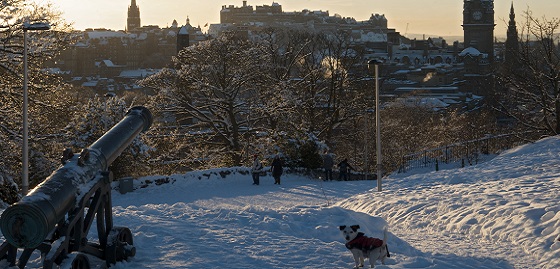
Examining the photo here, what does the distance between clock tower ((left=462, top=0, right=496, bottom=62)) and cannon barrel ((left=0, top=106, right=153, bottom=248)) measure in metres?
135

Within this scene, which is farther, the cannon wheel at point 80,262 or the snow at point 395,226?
the snow at point 395,226

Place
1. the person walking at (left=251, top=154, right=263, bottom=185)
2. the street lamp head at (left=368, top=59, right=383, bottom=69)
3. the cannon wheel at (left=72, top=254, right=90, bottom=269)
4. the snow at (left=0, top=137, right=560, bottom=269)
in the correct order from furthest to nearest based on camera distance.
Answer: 1. the person walking at (left=251, top=154, right=263, bottom=185)
2. the street lamp head at (left=368, top=59, right=383, bottom=69)
3. the snow at (left=0, top=137, right=560, bottom=269)
4. the cannon wheel at (left=72, top=254, right=90, bottom=269)

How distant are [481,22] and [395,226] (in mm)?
131483

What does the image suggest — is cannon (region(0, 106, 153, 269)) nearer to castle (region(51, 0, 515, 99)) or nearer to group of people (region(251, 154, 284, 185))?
group of people (region(251, 154, 284, 185))

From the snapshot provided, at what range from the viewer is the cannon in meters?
8.08

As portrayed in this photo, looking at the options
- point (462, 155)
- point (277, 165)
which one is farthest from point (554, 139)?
point (277, 165)

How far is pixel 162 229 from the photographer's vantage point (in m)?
12.0

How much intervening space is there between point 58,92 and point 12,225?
16353 millimetres

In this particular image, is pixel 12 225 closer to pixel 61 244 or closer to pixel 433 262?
pixel 61 244

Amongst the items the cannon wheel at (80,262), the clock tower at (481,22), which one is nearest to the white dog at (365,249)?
the cannon wheel at (80,262)

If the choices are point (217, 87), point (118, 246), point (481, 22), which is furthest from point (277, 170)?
point (481, 22)

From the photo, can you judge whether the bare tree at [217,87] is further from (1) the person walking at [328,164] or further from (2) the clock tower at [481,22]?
(2) the clock tower at [481,22]

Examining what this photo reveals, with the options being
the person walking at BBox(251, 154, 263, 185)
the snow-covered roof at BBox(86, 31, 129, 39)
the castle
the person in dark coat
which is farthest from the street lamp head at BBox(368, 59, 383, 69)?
the snow-covered roof at BBox(86, 31, 129, 39)

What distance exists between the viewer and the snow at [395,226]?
10391 millimetres
